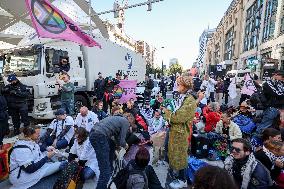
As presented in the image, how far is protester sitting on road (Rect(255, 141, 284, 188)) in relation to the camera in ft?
11.4

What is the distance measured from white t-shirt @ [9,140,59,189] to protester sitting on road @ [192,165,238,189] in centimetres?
345

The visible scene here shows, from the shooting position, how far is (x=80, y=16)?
995 inches

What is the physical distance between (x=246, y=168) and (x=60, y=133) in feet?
15.5

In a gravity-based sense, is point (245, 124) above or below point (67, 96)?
below

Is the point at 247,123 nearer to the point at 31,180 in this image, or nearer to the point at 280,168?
the point at 280,168

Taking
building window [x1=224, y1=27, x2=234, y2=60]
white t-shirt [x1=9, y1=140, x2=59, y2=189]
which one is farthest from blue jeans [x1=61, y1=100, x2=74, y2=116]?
building window [x1=224, y1=27, x2=234, y2=60]

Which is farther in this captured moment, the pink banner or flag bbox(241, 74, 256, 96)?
the pink banner

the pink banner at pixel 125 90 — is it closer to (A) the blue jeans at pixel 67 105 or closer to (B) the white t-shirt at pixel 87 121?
(A) the blue jeans at pixel 67 105

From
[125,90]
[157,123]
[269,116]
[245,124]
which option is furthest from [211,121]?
[125,90]

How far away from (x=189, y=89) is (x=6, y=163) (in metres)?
3.60

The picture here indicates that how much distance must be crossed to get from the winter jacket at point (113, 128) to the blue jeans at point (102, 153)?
80 mm

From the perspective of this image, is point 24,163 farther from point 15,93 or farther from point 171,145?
point 15,93

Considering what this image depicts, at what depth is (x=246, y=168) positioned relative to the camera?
3170 millimetres

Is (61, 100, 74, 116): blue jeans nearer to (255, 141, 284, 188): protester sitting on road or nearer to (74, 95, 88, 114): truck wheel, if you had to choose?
(74, 95, 88, 114): truck wheel
